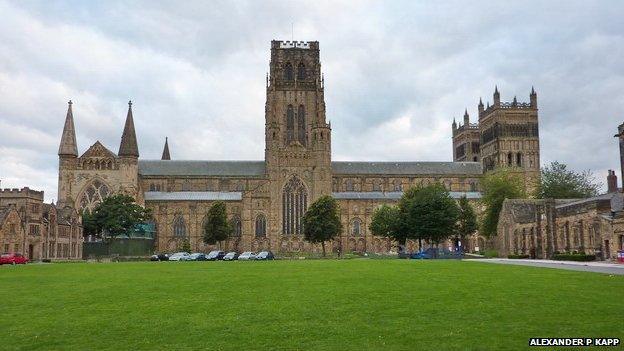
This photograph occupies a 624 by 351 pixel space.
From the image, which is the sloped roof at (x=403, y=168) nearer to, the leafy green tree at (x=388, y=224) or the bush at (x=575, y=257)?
the leafy green tree at (x=388, y=224)

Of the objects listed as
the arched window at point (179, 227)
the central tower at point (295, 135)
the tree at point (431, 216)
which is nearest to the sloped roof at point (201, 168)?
the central tower at point (295, 135)

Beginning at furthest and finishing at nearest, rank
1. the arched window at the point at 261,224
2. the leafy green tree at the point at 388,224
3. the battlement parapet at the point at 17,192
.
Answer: the arched window at the point at 261,224 < the leafy green tree at the point at 388,224 < the battlement parapet at the point at 17,192

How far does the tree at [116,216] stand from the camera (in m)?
90.1

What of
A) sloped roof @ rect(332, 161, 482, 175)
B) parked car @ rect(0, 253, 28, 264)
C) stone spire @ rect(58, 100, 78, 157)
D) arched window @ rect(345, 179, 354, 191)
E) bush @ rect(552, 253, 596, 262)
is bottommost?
bush @ rect(552, 253, 596, 262)

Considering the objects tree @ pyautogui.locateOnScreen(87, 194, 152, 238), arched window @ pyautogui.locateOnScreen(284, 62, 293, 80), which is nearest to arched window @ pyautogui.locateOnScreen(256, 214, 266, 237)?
tree @ pyautogui.locateOnScreen(87, 194, 152, 238)

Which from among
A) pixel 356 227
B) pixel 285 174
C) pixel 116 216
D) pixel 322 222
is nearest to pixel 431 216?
pixel 322 222

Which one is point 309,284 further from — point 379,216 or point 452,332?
point 379,216

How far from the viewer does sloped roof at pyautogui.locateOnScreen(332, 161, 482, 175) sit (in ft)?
415

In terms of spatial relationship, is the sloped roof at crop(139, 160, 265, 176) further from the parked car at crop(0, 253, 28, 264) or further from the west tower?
the parked car at crop(0, 253, 28, 264)

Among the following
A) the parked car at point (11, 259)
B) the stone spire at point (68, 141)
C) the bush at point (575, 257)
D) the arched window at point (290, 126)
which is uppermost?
the arched window at point (290, 126)

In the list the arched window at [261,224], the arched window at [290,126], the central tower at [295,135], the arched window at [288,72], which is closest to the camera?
the arched window at [261,224]

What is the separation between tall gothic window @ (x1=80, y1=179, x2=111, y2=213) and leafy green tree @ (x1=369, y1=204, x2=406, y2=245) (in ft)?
157

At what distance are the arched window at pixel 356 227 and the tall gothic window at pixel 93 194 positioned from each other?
45801 millimetres

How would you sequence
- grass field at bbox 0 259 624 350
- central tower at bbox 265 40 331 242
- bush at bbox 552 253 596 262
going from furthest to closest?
central tower at bbox 265 40 331 242 < bush at bbox 552 253 596 262 < grass field at bbox 0 259 624 350
